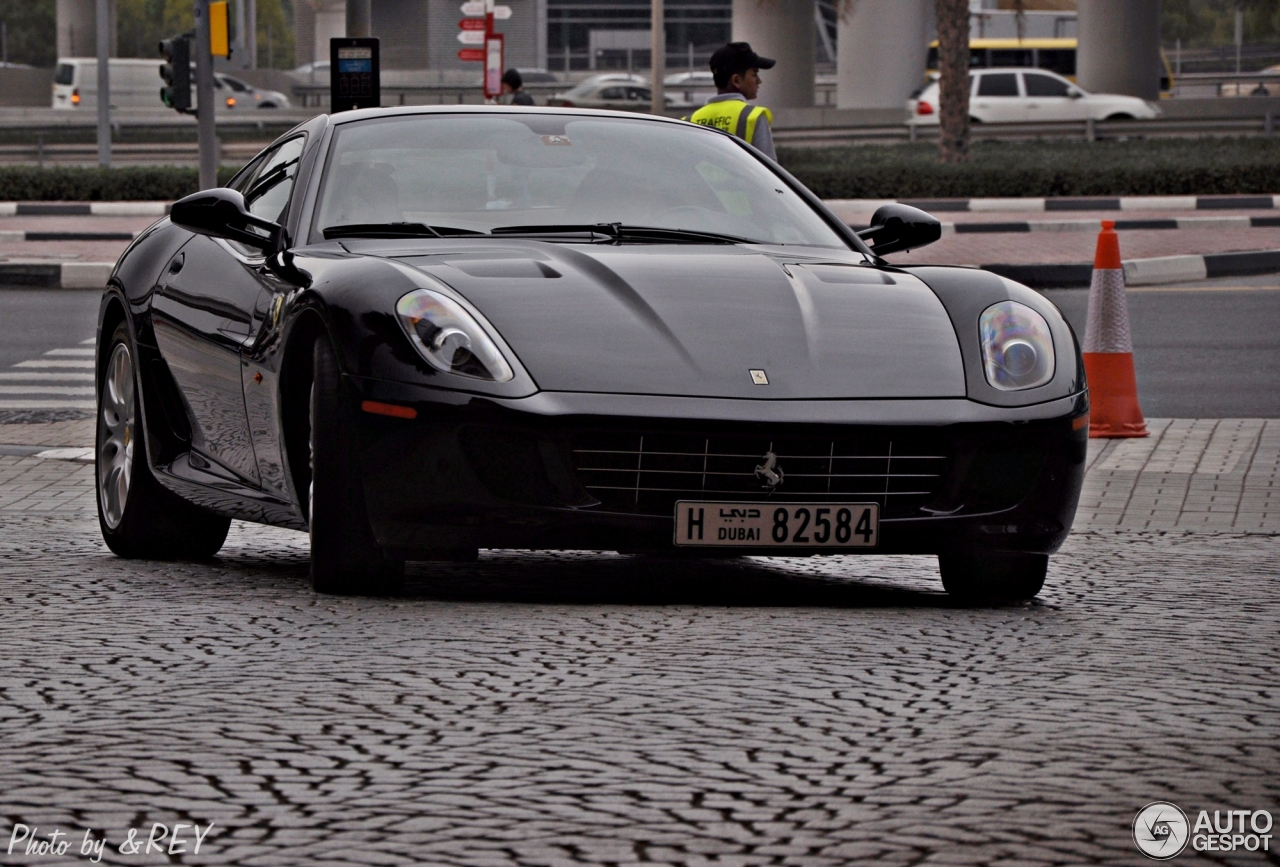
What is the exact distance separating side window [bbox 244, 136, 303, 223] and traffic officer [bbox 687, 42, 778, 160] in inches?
152

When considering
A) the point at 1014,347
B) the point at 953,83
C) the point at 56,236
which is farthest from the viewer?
the point at 953,83

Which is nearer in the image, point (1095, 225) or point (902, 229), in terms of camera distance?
point (902, 229)

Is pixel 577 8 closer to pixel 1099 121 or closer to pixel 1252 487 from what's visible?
pixel 1099 121

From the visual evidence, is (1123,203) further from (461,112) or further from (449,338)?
(449,338)

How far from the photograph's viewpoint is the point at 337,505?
5.20m

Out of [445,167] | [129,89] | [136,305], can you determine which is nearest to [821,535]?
[445,167]

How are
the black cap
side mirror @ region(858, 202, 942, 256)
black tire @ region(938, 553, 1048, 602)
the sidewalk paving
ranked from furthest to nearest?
the black cap < the sidewalk paving < side mirror @ region(858, 202, 942, 256) < black tire @ region(938, 553, 1048, 602)

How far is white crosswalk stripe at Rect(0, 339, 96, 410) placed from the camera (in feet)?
40.2

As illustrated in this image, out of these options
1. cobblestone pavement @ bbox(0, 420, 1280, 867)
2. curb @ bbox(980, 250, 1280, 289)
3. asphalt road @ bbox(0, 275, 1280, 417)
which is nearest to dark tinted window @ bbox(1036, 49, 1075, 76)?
curb @ bbox(980, 250, 1280, 289)

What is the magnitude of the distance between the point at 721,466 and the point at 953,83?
85.1 ft

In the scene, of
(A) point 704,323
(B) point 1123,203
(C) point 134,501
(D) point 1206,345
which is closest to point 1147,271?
(D) point 1206,345

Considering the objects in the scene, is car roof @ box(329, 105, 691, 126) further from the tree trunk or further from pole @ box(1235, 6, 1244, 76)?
pole @ box(1235, 6, 1244, 76)

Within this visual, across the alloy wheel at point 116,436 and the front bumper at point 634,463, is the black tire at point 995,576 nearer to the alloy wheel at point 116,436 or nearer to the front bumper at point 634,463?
the front bumper at point 634,463

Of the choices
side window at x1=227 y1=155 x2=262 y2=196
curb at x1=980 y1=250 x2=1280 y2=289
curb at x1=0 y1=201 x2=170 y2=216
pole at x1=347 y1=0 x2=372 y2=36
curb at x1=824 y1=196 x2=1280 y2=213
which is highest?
pole at x1=347 y1=0 x2=372 y2=36
